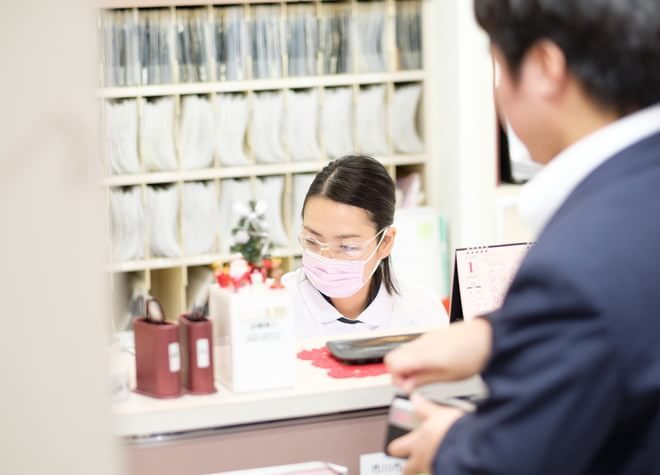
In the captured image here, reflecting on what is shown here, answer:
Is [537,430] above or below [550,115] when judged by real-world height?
below

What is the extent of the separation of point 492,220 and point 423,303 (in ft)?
6.44

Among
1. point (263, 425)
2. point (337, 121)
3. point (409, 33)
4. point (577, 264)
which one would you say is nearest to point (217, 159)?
point (337, 121)

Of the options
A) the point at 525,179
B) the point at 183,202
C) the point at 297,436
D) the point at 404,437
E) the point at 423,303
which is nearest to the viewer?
the point at 404,437

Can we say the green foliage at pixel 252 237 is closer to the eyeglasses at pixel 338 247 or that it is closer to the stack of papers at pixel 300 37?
the eyeglasses at pixel 338 247

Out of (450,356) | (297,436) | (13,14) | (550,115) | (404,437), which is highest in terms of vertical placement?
→ (13,14)

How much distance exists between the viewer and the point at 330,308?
110 inches

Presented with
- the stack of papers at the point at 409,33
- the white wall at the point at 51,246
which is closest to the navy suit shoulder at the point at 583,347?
the white wall at the point at 51,246

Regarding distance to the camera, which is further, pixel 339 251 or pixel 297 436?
pixel 339 251

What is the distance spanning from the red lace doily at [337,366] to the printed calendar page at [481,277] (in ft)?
0.98

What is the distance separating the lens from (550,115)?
108 centimetres

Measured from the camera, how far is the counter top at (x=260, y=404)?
4.87 feet

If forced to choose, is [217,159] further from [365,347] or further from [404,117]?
[365,347]

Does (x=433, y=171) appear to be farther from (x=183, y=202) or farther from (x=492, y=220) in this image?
(x=183, y=202)

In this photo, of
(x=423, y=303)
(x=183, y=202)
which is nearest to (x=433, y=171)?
(x=183, y=202)
